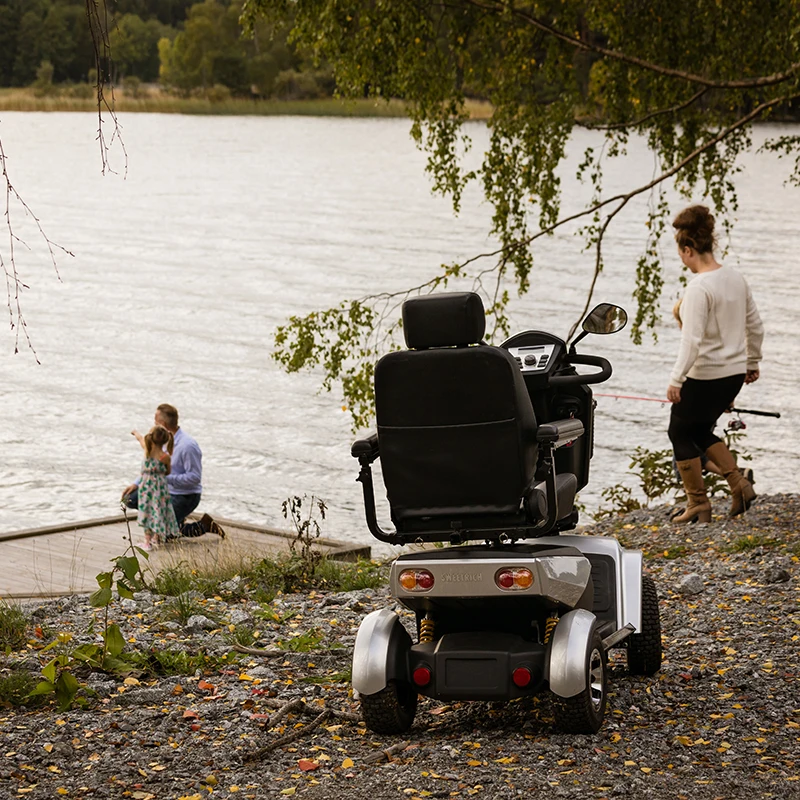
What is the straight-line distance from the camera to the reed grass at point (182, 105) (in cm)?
11894

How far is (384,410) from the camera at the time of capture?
5051 mm

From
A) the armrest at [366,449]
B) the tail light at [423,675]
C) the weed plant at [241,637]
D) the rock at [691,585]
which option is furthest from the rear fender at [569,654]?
the rock at [691,585]

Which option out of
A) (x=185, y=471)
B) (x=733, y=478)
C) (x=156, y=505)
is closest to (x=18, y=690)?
(x=733, y=478)

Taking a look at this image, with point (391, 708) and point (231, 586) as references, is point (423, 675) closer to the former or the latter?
point (391, 708)

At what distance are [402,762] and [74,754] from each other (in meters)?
1.25

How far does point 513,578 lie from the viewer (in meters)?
4.90

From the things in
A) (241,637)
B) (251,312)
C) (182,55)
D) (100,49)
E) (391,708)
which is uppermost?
(182,55)

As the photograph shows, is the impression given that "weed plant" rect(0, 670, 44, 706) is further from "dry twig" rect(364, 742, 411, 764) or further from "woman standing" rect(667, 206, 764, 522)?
"woman standing" rect(667, 206, 764, 522)

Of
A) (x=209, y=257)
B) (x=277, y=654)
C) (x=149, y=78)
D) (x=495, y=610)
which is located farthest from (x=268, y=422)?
Result: (x=149, y=78)

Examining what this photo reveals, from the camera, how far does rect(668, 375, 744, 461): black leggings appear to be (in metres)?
8.53

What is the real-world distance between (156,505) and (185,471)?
2.22 feet

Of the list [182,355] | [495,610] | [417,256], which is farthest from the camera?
[417,256]

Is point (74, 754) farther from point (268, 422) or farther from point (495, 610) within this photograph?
point (268, 422)

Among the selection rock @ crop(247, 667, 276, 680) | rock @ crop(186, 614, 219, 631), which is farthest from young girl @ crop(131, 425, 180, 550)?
rock @ crop(247, 667, 276, 680)
